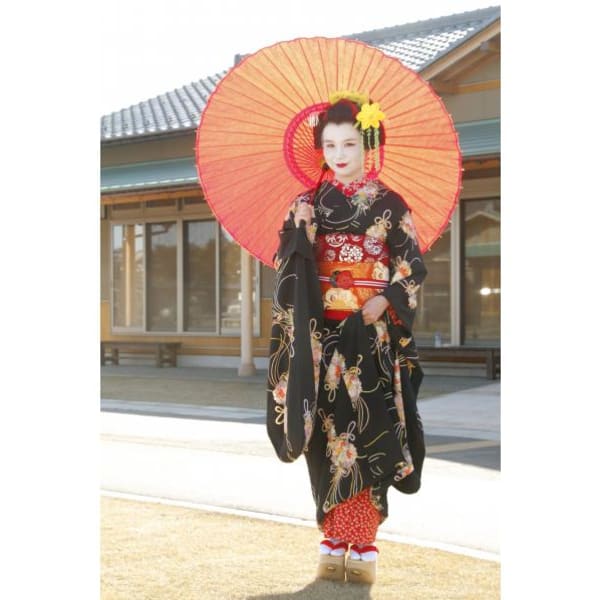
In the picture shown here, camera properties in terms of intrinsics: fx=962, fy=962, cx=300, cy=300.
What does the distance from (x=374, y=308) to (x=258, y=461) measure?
329cm

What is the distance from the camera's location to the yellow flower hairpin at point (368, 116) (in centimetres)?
406

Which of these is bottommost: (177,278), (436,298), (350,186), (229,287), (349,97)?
(436,298)

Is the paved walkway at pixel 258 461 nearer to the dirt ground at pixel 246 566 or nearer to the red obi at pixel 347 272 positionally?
the dirt ground at pixel 246 566

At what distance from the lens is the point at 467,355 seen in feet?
46.2

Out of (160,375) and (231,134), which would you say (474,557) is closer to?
(231,134)

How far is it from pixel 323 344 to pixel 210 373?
461 inches

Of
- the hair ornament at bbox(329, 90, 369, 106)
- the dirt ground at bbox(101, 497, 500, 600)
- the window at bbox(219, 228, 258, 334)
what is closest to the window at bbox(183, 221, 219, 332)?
the window at bbox(219, 228, 258, 334)

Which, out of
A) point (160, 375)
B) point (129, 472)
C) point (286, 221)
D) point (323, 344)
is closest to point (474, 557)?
point (323, 344)

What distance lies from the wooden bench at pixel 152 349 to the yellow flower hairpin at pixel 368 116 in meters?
13.3

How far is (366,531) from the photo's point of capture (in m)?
3.95

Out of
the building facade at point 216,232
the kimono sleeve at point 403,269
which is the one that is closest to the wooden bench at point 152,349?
the building facade at point 216,232

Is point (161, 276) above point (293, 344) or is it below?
above

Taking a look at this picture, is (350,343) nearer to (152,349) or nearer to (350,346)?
(350,346)

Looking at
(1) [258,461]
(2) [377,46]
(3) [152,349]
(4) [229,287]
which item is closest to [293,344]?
(1) [258,461]
